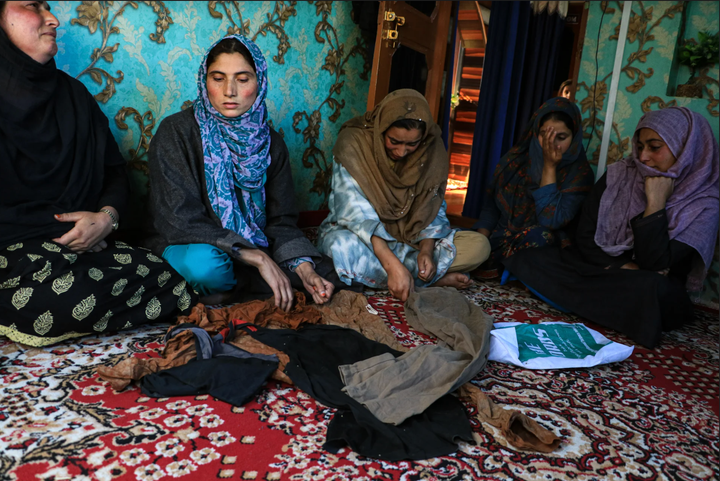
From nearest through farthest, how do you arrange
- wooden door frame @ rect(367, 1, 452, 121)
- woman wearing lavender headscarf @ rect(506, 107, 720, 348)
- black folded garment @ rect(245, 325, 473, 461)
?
1. black folded garment @ rect(245, 325, 473, 461)
2. woman wearing lavender headscarf @ rect(506, 107, 720, 348)
3. wooden door frame @ rect(367, 1, 452, 121)

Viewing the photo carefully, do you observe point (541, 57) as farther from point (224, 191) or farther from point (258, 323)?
point (258, 323)

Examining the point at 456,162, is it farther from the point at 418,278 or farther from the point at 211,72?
the point at 211,72

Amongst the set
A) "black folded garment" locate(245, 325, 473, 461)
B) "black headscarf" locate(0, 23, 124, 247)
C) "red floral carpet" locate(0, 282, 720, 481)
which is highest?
"black headscarf" locate(0, 23, 124, 247)

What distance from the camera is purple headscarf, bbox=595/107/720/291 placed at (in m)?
2.27

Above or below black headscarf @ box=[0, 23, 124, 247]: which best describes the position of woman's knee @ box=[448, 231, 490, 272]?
below

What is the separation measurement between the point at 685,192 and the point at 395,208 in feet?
4.22

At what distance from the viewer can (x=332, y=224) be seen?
8.54 feet

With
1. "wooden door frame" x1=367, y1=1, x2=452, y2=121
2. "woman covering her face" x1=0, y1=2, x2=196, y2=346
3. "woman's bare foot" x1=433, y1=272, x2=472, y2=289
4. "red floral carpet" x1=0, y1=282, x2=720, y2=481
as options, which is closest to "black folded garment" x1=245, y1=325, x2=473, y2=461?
"red floral carpet" x1=0, y1=282, x2=720, y2=481

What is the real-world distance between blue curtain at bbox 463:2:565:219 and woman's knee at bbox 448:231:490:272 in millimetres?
845

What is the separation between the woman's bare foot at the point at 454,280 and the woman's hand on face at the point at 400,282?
0.33 m

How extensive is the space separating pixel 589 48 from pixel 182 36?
7.19 ft

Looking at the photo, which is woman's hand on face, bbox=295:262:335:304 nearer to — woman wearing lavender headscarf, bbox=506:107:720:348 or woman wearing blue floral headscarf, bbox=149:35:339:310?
woman wearing blue floral headscarf, bbox=149:35:339:310

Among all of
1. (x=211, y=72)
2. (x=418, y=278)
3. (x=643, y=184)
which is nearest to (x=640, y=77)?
(x=643, y=184)

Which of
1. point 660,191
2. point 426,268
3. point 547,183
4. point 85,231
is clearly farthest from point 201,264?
point 660,191
